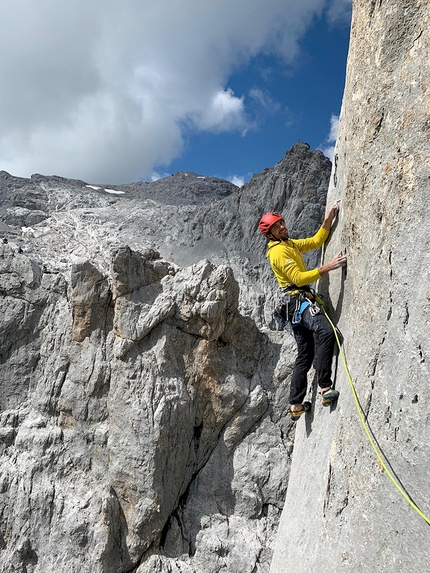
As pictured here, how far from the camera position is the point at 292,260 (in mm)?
6891

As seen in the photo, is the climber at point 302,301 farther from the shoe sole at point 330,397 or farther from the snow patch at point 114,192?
the snow patch at point 114,192

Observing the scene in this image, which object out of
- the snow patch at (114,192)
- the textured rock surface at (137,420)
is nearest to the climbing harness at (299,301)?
the textured rock surface at (137,420)

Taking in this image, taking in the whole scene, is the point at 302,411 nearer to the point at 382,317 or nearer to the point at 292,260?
the point at 292,260

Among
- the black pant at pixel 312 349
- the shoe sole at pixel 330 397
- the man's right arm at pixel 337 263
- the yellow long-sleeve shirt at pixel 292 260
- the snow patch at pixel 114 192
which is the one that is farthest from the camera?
the snow patch at pixel 114 192

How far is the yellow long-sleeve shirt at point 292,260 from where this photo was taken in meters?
6.61

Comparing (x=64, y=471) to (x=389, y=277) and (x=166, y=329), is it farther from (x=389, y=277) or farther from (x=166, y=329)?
(x=389, y=277)

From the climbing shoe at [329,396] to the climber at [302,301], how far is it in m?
0.04

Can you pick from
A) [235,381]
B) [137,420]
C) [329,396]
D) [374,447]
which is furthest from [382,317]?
[137,420]

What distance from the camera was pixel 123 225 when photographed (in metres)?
21.0

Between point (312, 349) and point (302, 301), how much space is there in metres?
0.96

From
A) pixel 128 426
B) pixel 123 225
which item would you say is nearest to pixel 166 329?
pixel 128 426

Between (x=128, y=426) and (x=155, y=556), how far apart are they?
135 inches

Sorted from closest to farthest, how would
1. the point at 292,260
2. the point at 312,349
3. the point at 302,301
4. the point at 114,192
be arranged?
the point at 292,260 < the point at 302,301 < the point at 312,349 < the point at 114,192

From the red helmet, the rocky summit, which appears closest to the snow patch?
the rocky summit
